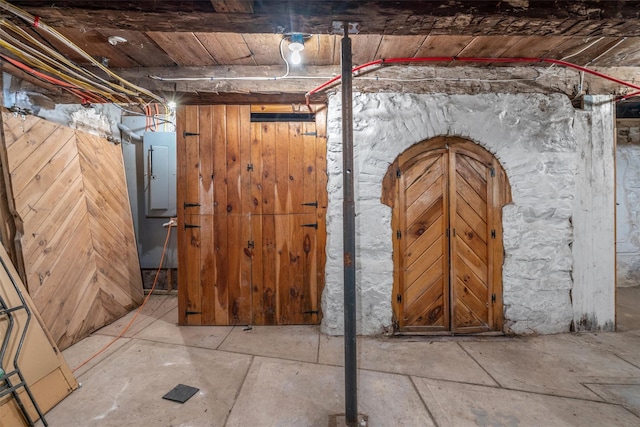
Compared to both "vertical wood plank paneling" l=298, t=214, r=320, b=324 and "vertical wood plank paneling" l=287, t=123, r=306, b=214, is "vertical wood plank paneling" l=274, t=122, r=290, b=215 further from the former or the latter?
"vertical wood plank paneling" l=298, t=214, r=320, b=324

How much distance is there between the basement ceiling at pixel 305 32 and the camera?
59.1 inches

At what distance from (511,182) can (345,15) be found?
85.4 inches

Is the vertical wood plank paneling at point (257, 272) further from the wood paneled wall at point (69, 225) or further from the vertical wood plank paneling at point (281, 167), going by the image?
the wood paneled wall at point (69, 225)

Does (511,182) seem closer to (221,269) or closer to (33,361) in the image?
(221,269)

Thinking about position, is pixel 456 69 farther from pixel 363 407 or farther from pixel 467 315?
pixel 363 407

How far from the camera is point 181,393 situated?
6.31ft

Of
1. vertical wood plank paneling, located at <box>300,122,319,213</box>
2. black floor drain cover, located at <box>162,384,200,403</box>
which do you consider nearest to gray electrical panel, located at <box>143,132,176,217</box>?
vertical wood plank paneling, located at <box>300,122,319,213</box>

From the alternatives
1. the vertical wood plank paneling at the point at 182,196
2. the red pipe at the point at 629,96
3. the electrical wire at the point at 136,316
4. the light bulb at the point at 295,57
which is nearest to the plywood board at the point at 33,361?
the electrical wire at the point at 136,316

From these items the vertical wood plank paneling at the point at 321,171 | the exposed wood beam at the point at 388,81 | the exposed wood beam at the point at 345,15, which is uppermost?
the exposed wood beam at the point at 388,81

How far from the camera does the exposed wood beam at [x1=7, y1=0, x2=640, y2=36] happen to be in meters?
1.48

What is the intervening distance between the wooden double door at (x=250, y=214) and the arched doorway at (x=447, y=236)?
31.0 inches

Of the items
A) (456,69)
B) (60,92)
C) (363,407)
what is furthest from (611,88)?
(60,92)

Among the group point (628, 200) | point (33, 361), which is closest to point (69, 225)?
point (33, 361)

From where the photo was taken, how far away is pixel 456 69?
8.98 feet
